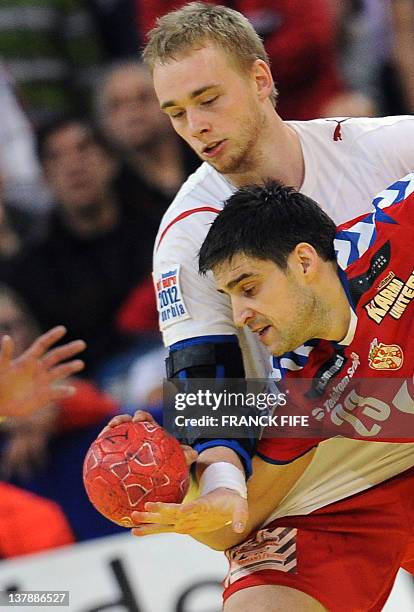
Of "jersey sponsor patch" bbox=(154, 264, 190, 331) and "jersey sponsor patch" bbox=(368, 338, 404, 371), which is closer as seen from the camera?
"jersey sponsor patch" bbox=(368, 338, 404, 371)

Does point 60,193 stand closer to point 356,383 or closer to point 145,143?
A: point 145,143

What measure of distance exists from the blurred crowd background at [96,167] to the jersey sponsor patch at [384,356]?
2161 millimetres

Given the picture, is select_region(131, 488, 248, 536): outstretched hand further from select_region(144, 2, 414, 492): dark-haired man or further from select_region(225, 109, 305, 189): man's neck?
select_region(225, 109, 305, 189): man's neck

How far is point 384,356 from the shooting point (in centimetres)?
361

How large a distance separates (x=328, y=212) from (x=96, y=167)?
8.70ft

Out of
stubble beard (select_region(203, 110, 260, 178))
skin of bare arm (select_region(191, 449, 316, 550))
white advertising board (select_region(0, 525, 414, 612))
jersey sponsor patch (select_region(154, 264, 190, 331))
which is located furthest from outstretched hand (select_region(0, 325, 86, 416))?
stubble beard (select_region(203, 110, 260, 178))

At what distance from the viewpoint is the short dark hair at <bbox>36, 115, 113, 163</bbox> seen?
20.5ft

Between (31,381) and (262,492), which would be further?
(31,381)

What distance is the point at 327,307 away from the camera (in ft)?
11.6

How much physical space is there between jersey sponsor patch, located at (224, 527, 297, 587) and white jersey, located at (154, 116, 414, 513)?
0.11 m

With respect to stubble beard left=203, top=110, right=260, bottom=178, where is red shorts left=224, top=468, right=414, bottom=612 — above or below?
below

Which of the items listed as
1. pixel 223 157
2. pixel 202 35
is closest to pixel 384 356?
pixel 223 157

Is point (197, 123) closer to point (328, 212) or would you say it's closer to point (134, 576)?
point (328, 212)

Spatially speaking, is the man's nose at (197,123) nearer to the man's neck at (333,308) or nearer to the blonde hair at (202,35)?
the blonde hair at (202,35)
